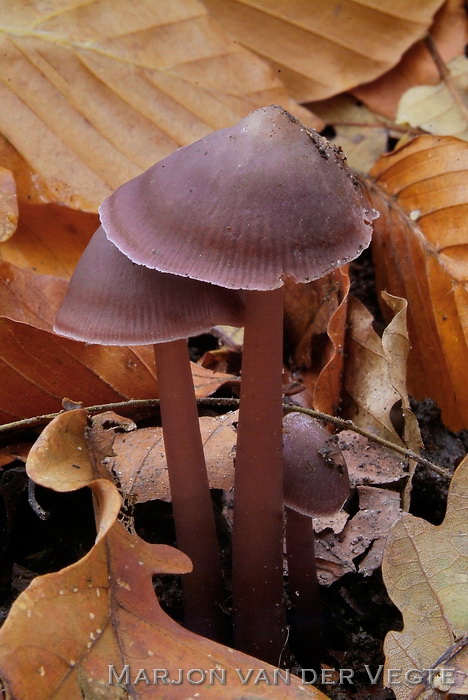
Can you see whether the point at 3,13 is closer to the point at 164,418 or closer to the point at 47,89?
the point at 47,89

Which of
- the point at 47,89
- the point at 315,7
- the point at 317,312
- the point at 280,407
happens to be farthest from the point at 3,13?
the point at 280,407

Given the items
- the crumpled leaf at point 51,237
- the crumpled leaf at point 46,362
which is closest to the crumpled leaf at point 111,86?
the crumpled leaf at point 51,237

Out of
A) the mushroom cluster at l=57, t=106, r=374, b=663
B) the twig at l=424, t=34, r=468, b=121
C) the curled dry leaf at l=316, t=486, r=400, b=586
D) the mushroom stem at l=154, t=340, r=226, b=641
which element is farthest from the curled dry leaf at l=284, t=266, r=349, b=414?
the twig at l=424, t=34, r=468, b=121

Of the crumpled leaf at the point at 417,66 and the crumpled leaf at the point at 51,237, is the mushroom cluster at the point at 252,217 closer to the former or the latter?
the crumpled leaf at the point at 51,237

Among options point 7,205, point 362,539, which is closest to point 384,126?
point 7,205

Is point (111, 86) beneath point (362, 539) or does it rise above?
above

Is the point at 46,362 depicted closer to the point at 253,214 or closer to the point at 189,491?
the point at 189,491

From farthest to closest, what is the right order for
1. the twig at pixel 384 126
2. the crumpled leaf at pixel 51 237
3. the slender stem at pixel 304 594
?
the twig at pixel 384 126 → the crumpled leaf at pixel 51 237 → the slender stem at pixel 304 594
